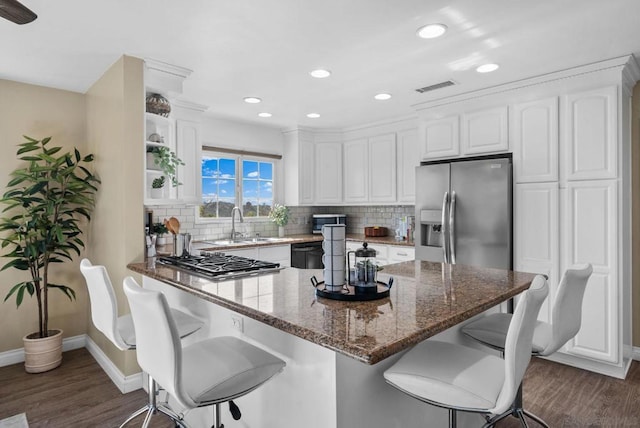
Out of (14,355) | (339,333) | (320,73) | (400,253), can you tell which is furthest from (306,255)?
(339,333)

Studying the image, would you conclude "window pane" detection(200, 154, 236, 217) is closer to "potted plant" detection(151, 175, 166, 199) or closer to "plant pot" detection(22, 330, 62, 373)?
"potted plant" detection(151, 175, 166, 199)

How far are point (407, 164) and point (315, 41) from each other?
2433 millimetres

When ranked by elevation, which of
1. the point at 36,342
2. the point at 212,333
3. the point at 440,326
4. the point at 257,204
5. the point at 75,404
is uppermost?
the point at 257,204

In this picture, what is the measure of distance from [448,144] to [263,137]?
242cm

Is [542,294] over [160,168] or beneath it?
beneath

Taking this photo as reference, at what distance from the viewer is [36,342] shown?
3.02m

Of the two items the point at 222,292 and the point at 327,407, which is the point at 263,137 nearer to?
the point at 222,292

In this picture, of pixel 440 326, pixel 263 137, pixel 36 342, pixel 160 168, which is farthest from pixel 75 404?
pixel 263 137

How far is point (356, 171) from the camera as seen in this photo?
16.8 feet

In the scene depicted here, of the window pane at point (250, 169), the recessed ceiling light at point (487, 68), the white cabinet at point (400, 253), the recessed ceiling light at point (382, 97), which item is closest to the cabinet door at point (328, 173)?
the window pane at point (250, 169)

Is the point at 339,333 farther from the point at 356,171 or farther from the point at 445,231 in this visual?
the point at 356,171

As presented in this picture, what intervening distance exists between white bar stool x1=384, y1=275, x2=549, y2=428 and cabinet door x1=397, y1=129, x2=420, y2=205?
→ 3163 mm

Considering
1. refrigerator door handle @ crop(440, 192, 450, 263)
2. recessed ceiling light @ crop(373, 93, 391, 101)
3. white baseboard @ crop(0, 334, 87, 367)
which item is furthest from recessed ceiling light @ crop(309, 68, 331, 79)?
white baseboard @ crop(0, 334, 87, 367)

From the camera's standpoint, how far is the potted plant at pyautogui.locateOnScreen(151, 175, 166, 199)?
9.57 ft
